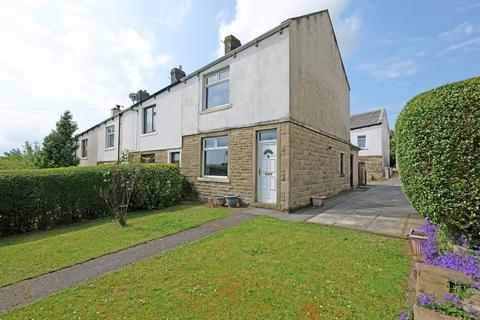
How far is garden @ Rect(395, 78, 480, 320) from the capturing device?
111 inches

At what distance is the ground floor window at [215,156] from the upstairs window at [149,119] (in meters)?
5.92

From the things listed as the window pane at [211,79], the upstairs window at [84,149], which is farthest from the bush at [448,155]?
the upstairs window at [84,149]

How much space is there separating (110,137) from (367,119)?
27.8 m

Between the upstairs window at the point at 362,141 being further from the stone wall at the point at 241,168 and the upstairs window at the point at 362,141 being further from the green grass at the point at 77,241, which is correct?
the green grass at the point at 77,241

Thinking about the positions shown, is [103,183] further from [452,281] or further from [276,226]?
[452,281]

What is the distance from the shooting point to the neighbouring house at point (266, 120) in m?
8.30

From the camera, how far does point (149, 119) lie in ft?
50.0

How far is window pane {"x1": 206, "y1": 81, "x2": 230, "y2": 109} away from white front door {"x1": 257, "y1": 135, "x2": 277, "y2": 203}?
3.06 metres

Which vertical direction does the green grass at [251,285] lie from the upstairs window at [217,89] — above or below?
below

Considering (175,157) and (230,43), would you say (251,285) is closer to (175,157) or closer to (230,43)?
(175,157)

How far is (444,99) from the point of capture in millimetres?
3334

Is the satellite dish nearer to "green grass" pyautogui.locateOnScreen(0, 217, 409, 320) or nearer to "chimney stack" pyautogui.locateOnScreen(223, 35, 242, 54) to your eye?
"chimney stack" pyautogui.locateOnScreen(223, 35, 242, 54)

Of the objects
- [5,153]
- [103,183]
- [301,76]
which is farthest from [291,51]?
[5,153]

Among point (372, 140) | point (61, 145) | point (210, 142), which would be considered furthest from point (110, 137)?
point (372, 140)
